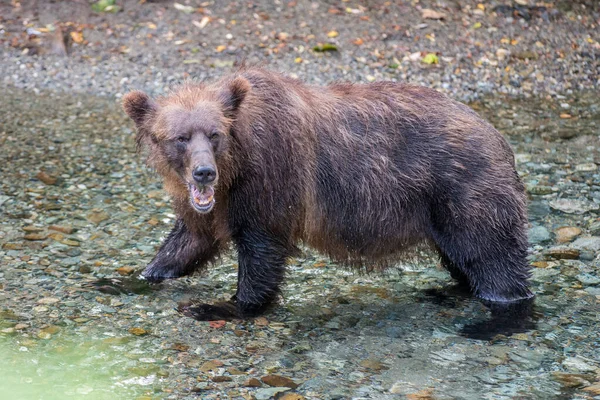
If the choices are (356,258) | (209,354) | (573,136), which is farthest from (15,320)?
(573,136)

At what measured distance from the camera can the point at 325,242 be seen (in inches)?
301

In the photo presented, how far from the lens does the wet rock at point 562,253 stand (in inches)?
346

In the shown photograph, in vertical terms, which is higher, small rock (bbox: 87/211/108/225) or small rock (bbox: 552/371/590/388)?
small rock (bbox: 87/211/108/225)

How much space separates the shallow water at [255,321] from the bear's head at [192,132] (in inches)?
48.0

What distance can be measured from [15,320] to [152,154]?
1.75 meters

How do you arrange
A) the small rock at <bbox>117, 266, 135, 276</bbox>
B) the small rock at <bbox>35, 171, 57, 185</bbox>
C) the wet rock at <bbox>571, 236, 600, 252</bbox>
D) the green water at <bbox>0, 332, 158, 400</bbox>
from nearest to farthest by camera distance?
the green water at <bbox>0, 332, 158, 400</bbox> < the small rock at <bbox>117, 266, 135, 276</bbox> < the wet rock at <bbox>571, 236, 600, 252</bbox> < the small rock at <bbox>35, 171, 57, 185</bbox>

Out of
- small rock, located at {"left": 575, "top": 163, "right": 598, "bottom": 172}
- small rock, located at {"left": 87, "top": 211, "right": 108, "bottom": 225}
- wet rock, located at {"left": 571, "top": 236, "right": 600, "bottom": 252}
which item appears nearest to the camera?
wet rock, located at {"left": 571, "top": 236, "right": 600, "bottom": 252}

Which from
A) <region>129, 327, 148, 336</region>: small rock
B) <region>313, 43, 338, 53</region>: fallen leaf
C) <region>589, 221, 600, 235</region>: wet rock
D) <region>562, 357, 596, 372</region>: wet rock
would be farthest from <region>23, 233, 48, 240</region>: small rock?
<region>313, 43, 338, 53</region>: fallen leaf

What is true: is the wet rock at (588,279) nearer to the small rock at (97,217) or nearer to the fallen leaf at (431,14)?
the small rock at (97,217)

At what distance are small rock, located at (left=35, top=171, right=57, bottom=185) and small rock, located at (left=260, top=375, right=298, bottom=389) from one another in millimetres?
4707

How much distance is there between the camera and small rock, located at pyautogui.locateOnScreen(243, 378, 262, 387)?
6.39 meters

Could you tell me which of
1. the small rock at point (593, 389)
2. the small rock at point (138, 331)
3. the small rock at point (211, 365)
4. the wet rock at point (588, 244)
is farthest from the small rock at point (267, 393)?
the wet rock at point (588, 244)

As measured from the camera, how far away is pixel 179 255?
25.9ft

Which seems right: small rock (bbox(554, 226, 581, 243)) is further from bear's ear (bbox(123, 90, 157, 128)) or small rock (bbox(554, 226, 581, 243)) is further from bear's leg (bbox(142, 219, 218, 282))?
bear's ear (bbox(123, 90, 157, 128))
